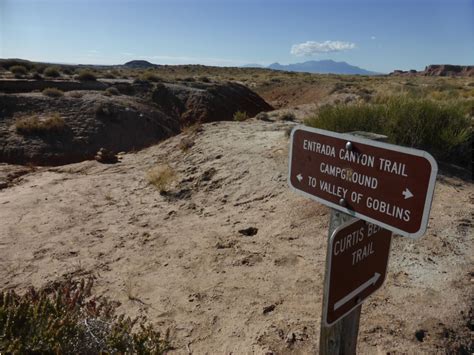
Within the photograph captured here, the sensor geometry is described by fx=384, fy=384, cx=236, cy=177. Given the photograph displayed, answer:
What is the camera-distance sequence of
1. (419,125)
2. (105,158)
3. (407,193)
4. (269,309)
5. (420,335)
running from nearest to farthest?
(407,193) < (420,335) < (269,309) < (419,125) < (105,158)

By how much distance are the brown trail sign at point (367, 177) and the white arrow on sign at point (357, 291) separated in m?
0.36

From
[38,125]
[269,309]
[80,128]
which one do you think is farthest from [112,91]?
[269,309]

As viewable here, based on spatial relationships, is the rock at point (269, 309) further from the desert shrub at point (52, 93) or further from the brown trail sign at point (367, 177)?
the desert shrub at point (52, 93)

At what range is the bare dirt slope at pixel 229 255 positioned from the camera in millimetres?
3223

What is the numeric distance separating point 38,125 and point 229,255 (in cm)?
1241

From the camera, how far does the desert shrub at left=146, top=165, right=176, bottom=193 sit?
24.3ft

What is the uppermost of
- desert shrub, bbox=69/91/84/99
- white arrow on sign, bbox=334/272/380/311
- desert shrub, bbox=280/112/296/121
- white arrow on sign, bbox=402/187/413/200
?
white arrow on sign, bbox=402/187/413/200

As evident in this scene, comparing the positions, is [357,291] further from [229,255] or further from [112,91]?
[112,91]

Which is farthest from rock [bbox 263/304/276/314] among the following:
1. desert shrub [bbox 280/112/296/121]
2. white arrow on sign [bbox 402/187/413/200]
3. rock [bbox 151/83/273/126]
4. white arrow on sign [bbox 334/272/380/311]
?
rock [bbox 151/83/273/126]

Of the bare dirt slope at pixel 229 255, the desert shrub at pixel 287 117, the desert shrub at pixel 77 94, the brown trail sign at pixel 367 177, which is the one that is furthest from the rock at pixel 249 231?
the desert shrub at pixel 77 94

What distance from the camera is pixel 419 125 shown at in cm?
648

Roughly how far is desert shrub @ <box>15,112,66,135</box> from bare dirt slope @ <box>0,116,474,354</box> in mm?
6535

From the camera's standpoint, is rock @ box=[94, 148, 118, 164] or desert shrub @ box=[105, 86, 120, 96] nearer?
rock @ box=[94, 148, 118, 164]

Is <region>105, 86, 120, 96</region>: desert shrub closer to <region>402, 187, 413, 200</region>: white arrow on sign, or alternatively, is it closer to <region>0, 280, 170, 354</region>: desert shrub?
<region>0, 280, 170, 354</region>: desert shrub
